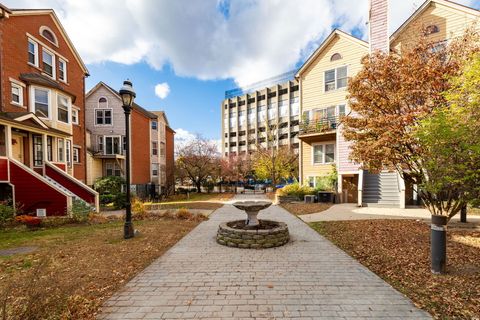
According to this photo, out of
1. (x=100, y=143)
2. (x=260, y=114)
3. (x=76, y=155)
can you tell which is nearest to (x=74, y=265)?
(x=76, y=155)

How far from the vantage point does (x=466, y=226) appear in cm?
866

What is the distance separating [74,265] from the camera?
18.1 feet

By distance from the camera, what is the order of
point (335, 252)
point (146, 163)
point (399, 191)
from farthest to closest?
point (146, 163) → point (399, 191) → point (335, 252)

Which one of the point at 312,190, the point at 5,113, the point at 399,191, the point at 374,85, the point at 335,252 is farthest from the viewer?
the point at 312,190

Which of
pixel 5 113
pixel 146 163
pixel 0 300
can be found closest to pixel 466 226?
pixel 0 300

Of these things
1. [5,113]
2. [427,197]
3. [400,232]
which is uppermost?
[5,113]

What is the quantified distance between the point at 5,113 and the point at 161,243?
1254 cm

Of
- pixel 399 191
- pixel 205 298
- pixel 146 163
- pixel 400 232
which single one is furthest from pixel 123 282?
pixel 146 163

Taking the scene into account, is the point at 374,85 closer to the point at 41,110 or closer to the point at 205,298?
the point at 205,298

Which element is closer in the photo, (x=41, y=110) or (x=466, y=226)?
(x=466, y=226)

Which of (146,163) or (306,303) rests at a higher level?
(146,163)

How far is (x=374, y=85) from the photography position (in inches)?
356

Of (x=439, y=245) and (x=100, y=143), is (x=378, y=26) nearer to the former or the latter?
(x=439, y=245)

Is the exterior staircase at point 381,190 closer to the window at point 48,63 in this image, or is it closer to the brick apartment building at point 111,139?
the brick apartment building at point 111,139
